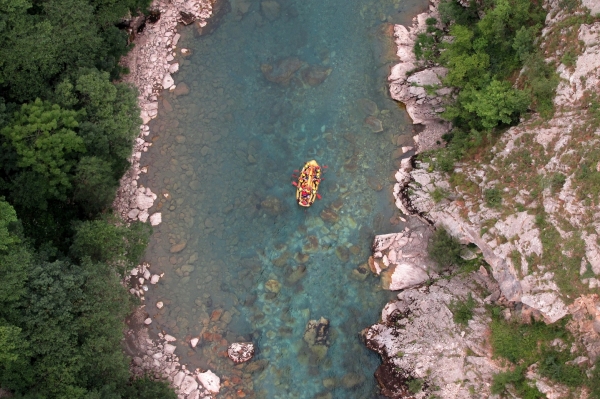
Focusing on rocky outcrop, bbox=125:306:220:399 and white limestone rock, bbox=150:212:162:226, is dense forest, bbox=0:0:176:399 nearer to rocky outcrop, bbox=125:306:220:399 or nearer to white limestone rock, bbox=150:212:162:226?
rocky outcrop, bbox=125:306:220:399

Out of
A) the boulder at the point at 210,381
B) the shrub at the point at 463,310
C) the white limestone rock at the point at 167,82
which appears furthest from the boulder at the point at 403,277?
the white limestone rock at the point at 167,82

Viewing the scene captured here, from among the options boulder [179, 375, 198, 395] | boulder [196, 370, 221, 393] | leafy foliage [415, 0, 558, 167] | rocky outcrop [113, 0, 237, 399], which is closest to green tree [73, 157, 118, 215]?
rocky outcrop [113, 0, 237, 399]

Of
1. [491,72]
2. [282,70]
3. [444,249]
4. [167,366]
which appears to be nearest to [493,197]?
[444,249]

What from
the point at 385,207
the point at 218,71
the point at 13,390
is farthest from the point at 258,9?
the point at 13,390

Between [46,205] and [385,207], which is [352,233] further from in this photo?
[46,205]

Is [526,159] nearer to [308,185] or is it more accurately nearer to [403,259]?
[403,259]

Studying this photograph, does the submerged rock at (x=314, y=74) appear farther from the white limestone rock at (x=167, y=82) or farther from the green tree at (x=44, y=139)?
the green tree at (x=44, y=139)
